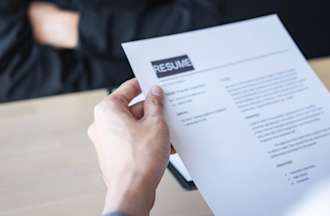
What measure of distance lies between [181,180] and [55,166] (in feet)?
0.71

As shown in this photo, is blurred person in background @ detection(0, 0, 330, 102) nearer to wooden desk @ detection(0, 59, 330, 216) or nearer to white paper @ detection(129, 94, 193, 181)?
wooden desk @ detection(0, 59, 330, 216)

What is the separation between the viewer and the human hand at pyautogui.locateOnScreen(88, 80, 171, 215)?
605 millimetres

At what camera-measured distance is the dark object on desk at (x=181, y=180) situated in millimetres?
792

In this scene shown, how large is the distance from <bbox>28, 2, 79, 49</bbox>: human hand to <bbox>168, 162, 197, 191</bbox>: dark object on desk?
0.71 metres

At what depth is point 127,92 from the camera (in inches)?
29.4

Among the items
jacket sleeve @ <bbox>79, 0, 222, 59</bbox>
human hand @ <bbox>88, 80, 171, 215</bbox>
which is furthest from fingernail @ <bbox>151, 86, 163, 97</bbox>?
jacket sleeve @ <bbox>79, 0, 222, 59</bbox>

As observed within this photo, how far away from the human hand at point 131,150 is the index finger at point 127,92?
1cm

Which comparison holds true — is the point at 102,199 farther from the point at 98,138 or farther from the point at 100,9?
the point at 100,9

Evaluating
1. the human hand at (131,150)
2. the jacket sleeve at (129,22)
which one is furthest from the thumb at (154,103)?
the jacket sleeve at (129,22)

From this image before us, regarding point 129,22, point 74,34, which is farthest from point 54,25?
point 129,22

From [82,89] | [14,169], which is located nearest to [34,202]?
[14,169]

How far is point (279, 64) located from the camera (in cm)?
78

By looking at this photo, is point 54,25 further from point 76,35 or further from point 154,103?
point 154,103

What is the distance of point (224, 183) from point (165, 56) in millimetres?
207
